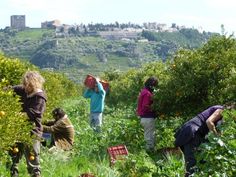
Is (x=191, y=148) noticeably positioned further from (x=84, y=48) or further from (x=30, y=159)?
(x=84, y=48)

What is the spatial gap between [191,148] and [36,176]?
208cm

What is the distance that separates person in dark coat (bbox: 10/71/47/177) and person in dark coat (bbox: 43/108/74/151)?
2.96m

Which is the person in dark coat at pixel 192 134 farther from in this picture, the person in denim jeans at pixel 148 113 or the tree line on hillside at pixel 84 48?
the tree line on hillside at pixel 84 48

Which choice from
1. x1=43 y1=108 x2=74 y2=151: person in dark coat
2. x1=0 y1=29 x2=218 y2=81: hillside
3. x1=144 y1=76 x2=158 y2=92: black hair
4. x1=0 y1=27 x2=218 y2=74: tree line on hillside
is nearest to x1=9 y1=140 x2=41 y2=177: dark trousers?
x1=43 y1=108 x2=74 y2=151: person in dark coat

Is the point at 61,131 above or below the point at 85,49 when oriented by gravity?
above

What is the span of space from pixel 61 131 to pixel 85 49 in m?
145

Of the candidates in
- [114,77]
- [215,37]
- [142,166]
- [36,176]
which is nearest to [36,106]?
[36,176]

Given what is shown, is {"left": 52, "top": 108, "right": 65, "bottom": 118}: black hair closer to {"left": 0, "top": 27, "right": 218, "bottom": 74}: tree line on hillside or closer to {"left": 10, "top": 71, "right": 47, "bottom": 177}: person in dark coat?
{"left": 10, "top": 71, "right": 47, "bottom": 177}: person in dark coat

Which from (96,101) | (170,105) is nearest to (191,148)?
(170,105)

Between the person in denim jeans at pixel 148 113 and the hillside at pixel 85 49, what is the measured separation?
110m

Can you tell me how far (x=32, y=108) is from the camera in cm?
769

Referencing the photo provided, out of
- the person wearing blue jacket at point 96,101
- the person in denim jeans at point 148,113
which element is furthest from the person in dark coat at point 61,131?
the person wearing blue jacket at point 96,101

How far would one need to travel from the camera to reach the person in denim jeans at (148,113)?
34.9ft

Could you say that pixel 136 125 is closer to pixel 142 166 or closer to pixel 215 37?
pixel 215 37
